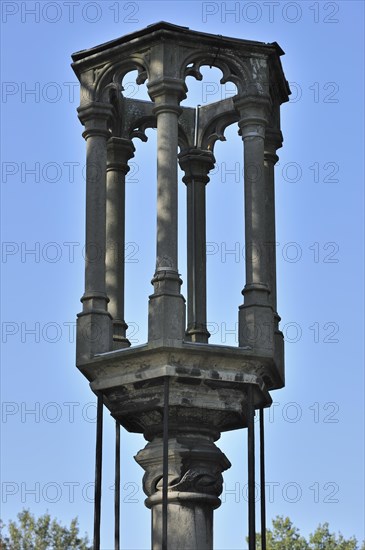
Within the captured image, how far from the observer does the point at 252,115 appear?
23.8 m

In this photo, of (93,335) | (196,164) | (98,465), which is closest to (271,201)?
(196,164)

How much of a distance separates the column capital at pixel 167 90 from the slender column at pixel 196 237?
2353 mm

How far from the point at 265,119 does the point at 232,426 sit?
4.53m

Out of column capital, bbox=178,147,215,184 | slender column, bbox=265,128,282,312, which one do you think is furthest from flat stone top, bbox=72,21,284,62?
column capital, bbox=178,147,215,184

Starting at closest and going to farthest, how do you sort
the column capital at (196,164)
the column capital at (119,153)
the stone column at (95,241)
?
the stone column at (95,241), the column capital at (119,153), the column capital at (196,164)

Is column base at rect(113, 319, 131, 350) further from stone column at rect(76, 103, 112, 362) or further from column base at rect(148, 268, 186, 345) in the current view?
column base at rect(148, 268, 186, 345)

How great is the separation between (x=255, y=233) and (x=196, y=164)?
111 inches

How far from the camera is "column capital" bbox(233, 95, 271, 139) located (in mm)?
23719

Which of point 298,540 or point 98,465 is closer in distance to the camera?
point 98,465

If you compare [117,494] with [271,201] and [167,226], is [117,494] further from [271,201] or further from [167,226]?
[271,201]

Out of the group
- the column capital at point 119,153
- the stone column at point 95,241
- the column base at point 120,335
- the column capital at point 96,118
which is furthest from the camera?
the column capital at point 119,153

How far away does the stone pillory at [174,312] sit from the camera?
22.4 metres

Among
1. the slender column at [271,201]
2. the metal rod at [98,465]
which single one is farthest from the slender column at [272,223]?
the metal rod at [98,465]

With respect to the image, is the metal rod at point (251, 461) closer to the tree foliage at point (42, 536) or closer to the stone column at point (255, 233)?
the stone column at point (255, 233)
